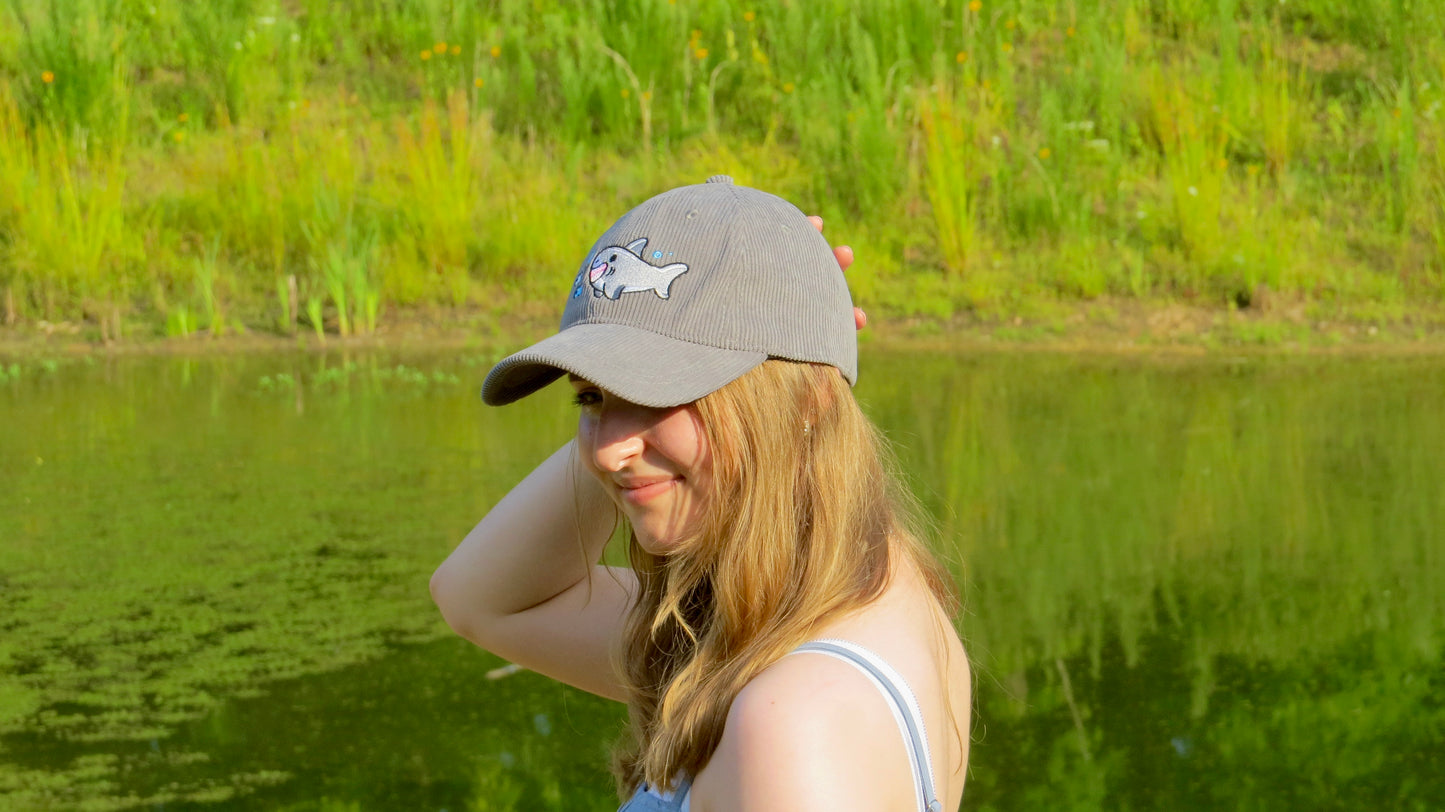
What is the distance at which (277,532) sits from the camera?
4.28 metres

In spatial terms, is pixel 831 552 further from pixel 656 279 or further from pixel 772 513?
pixel 656 279

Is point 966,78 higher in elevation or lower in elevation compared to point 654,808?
lower

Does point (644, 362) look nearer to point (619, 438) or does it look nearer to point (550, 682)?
point (619, 438)

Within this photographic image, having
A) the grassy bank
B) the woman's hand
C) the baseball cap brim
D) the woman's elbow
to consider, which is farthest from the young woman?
the grassy bank

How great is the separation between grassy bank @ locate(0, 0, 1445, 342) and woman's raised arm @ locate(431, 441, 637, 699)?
5068 millimetres

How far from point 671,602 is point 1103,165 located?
23.2 feet

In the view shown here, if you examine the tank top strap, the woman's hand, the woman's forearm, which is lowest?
the woman's forearm

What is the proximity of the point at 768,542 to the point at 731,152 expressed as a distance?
7.21m

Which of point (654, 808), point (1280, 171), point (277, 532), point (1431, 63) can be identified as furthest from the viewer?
point (1431, 63)

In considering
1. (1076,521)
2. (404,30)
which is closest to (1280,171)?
(1076,521)

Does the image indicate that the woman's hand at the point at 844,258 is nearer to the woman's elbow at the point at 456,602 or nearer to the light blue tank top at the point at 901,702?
the light blue tank top at the point at 901,702

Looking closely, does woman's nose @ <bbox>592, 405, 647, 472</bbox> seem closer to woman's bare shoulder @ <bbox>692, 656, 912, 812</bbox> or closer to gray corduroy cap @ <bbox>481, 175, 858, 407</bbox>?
gray corduroy cap @ <bbox>481, 175, 858, 407</bbox>

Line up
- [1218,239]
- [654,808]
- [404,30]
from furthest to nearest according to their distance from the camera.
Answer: [404,30] < [1218,239] < [654,808]

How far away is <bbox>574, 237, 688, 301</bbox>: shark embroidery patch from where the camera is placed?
Result: 4.28 ft
